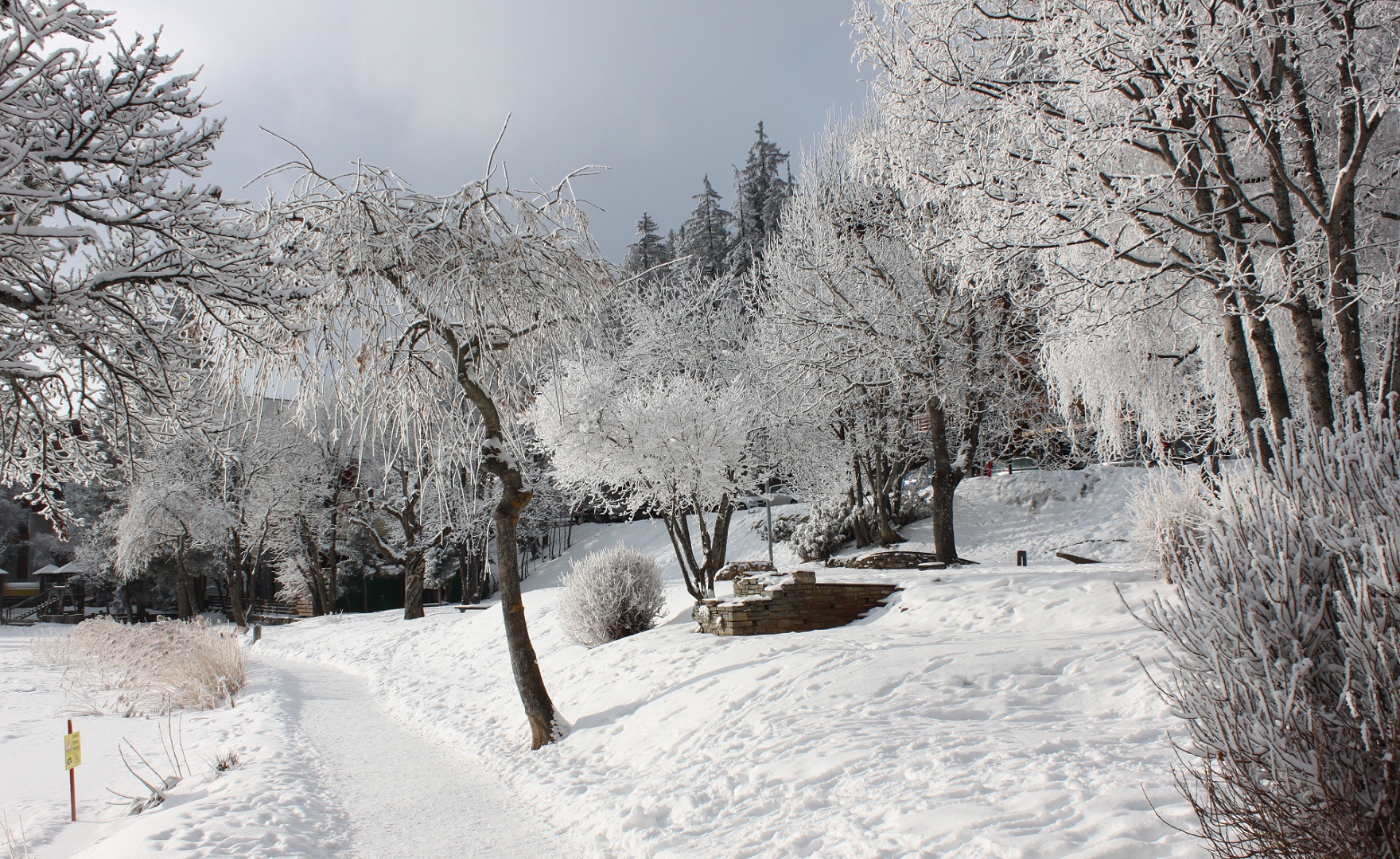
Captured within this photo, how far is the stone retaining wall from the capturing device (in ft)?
30.7

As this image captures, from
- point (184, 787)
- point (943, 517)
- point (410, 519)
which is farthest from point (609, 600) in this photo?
point (410, 519)

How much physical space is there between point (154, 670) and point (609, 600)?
7507 mm

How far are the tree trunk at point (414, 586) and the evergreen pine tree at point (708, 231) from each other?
23.3 meters

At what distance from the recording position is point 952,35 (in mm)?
7645

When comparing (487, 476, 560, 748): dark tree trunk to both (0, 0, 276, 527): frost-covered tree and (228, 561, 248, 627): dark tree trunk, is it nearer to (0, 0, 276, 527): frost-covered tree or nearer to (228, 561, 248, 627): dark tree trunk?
(0, 0, 276, 527): frost-covered tree

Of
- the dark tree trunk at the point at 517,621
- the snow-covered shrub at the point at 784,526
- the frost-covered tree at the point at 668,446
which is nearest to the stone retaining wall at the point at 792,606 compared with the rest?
the dark tree trunk at the point at 517,621

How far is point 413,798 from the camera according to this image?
625 cm

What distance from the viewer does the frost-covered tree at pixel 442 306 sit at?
677 cm

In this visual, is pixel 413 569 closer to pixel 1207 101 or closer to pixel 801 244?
pixel 801 244

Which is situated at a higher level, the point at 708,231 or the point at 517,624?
the point at 708,231

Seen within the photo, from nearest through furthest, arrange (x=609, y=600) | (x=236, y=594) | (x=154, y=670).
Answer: (x=609, y=600), (x=154, y=670), (x=236, y=594)

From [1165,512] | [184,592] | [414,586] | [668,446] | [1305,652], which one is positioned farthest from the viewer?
[184,592]

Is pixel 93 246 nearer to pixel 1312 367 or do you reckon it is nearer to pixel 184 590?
pixel 1312 367

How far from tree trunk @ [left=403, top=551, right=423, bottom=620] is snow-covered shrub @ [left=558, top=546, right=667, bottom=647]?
1167cm
